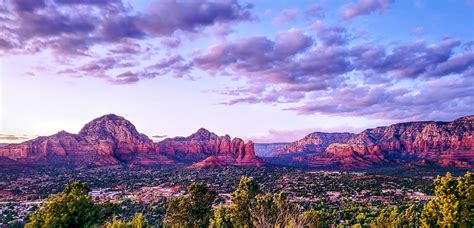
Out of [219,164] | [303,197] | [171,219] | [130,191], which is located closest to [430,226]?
[171,219]

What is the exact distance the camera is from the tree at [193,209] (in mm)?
41625

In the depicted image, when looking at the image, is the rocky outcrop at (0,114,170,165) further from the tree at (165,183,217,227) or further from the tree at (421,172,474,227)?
the tree at (421,172,474,227)

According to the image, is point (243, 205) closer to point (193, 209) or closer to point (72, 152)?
point (193, 209)

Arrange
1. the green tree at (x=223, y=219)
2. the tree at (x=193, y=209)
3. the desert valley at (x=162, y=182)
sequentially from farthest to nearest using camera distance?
the desert valley at (x=162, y=182)
the green tree at (x=223, y=219)
the tree at (x=193, y=209)

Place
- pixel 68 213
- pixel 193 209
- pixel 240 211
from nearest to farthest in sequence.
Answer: pixel 68 213, pixel 240 211, pixel 193 209

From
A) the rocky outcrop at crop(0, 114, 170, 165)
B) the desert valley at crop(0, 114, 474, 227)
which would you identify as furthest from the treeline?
the rocky outcrop at crop(0, 114, 170, 165)

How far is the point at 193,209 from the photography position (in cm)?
4247

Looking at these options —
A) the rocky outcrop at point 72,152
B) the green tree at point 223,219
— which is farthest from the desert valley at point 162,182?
the green tree at point 223,219

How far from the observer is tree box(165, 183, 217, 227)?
1639 inches

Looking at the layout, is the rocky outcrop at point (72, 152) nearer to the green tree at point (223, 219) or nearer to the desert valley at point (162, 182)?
the desert valley at point (162, 182)

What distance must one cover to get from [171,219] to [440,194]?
90.4 feet

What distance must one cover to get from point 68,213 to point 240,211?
1782 cm

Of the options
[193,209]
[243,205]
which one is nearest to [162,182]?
[193,209]

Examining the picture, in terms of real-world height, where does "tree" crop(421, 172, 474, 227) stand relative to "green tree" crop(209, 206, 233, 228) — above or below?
above
